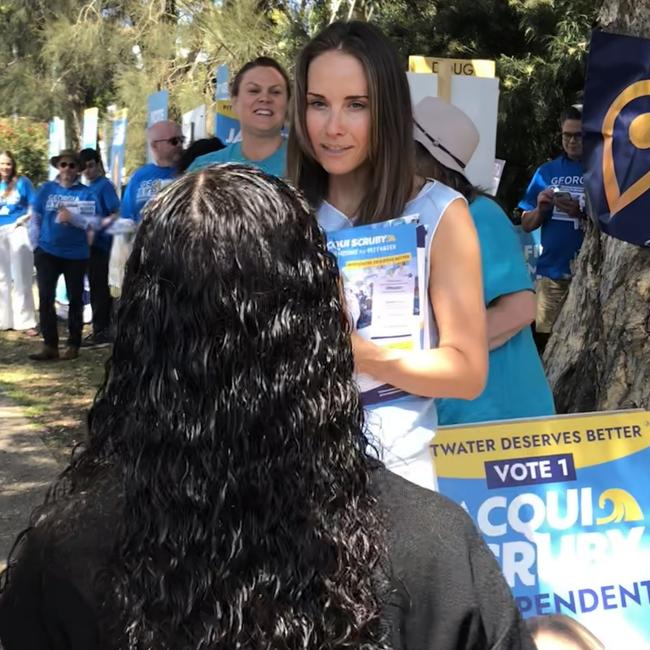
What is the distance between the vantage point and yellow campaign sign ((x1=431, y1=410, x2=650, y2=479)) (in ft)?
7.58

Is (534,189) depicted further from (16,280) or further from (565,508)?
(16,280)

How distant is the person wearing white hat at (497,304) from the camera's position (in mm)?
2492

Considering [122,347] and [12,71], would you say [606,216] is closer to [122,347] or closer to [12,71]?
[122,347]

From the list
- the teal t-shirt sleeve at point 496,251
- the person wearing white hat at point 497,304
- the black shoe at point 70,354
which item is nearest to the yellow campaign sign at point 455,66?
the person wearing white hat at point 497,304

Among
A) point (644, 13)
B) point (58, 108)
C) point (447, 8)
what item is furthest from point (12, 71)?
point (644, 13)

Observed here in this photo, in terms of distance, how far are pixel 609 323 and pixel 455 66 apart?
1.93 m

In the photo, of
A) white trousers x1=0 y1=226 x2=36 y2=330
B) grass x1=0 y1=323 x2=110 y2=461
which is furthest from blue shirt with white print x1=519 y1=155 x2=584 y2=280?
white trousers x1=0 y1=226 x2=36 y2=330

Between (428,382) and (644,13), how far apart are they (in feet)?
6.27

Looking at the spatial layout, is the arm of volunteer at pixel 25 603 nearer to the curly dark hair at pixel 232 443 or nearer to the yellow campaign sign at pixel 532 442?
the curly dark hair at pixel 232 443

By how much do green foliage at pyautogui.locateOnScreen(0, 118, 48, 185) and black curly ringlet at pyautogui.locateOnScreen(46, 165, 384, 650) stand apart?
27.1 m

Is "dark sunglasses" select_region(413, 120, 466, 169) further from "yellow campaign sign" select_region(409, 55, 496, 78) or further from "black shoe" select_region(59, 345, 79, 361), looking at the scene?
"black shoe" select_region(59, 345, 79, 361)

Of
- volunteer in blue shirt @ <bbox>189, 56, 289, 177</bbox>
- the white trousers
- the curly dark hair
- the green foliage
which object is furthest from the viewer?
the green foliage

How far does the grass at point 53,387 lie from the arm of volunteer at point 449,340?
4296mm

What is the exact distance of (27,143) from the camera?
28.4m
